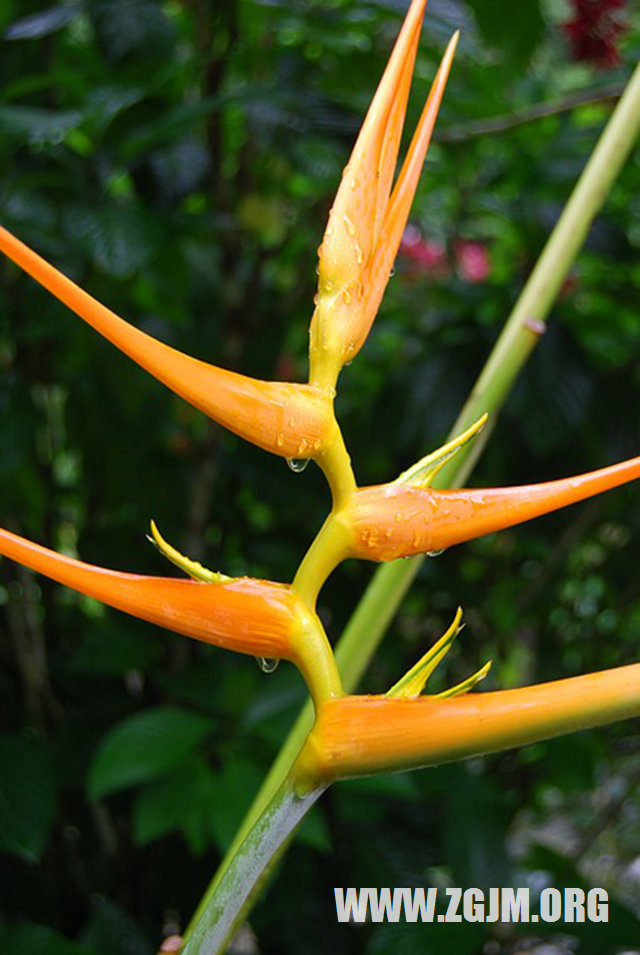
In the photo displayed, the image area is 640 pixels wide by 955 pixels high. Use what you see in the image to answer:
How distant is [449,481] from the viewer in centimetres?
34

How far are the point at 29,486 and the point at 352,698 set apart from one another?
0.73 m

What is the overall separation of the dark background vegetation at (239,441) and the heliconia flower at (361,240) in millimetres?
347

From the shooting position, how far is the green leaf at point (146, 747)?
24.5 inches

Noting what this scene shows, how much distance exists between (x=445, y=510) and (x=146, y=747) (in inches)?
18.8

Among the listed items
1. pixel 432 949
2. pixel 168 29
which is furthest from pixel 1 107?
pixel 432 949

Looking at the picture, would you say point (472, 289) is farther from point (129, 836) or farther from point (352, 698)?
point (352, 698)

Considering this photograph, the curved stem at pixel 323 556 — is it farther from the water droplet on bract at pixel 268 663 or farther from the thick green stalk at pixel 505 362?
the thick green stalk at pixel 505 362

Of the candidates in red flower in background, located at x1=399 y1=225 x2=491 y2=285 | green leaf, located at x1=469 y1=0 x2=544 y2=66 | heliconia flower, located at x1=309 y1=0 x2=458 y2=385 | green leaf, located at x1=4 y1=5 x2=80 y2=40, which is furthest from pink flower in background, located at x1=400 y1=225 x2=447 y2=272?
heliconia flower, located at x1=309 y1=0 x2=458 y2=385

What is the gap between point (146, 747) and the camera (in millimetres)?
643

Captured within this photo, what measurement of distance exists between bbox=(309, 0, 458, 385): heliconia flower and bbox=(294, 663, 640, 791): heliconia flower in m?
0.07

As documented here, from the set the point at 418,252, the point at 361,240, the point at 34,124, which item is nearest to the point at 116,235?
the point at 34,124

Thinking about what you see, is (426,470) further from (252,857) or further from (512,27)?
(512,27)

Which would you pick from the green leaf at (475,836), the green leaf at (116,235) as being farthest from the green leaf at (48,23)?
the green leaf at (475,836)

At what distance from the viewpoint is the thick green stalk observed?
0.33 metres
